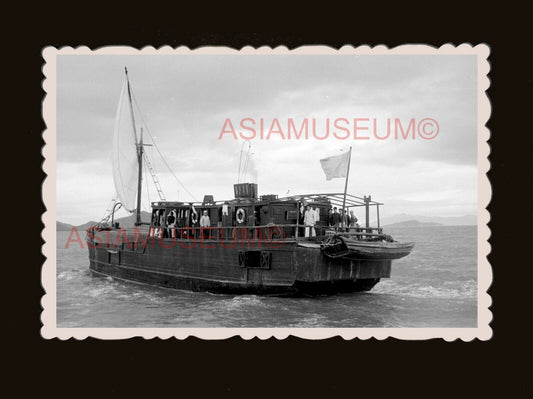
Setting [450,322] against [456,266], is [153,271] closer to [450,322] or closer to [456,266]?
[450,322]

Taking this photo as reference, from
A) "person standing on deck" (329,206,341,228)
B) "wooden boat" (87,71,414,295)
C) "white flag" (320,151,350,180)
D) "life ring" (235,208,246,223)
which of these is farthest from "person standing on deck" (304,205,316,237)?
"life ring" (235,208,246,223)

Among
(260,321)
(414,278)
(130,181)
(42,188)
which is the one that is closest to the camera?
(42,188)

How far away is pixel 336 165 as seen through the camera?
1642 cm

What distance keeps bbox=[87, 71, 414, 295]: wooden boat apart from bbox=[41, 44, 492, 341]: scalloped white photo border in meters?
5.86

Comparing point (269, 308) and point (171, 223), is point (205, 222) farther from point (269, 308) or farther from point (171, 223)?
point (269, 308)

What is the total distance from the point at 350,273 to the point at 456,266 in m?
19.0

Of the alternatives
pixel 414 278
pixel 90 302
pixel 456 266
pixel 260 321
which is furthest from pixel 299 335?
pixel 456 266

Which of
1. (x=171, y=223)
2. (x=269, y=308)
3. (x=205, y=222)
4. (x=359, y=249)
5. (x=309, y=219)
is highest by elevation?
(x=309, y=219)

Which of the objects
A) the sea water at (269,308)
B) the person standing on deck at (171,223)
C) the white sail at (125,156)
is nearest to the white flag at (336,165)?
the sea water at (269,308)

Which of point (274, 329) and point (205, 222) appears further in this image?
point (205, 222)

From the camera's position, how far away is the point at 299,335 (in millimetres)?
10484

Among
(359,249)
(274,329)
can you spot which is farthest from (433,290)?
(274,329)

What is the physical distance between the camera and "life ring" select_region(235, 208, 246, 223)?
20.0 m

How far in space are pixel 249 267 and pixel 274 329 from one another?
811 cm
